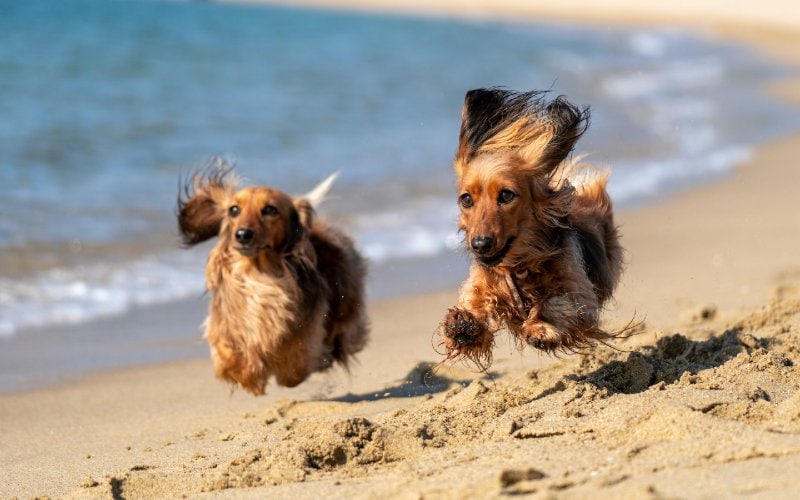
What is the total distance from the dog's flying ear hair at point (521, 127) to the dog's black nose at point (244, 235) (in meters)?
1.23

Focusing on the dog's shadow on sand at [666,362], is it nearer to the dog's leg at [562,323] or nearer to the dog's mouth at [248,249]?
the dog's leg at [562,323]

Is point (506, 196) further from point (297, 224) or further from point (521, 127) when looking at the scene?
point (297, 224)

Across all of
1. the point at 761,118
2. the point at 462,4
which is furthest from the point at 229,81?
the point at 462,4

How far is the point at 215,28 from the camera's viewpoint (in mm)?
28094

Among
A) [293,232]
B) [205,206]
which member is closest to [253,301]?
[293,232]

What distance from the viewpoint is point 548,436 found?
423cm

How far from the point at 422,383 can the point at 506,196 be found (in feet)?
4.93

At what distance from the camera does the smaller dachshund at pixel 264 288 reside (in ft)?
19.0

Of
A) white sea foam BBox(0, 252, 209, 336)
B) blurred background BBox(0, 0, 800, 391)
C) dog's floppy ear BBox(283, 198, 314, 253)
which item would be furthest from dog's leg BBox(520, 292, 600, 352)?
white sea foam BBox(0, 252, 209, 336)

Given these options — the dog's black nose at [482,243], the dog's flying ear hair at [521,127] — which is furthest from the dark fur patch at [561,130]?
the dog's black nose at [482,243]

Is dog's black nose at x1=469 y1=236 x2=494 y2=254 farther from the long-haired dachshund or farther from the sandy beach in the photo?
the sandy beach

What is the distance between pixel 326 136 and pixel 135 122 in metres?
2.35

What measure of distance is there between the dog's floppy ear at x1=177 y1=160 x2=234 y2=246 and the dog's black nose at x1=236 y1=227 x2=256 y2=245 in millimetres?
570

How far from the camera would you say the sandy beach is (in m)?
3.62
